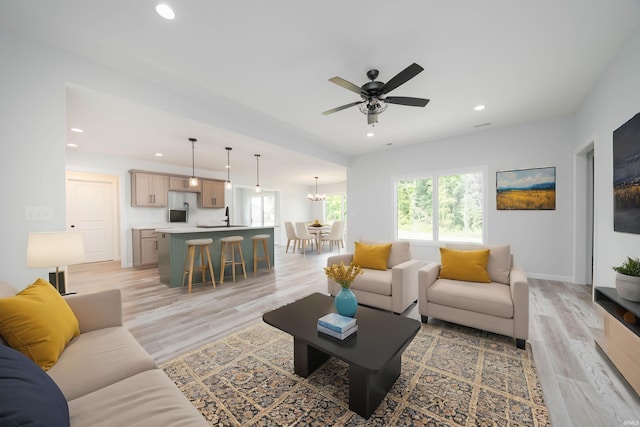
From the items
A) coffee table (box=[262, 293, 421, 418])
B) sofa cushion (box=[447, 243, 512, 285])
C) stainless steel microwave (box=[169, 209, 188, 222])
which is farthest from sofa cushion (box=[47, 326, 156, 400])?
stainless steel microwave (box=[169, 209, 188, 222])

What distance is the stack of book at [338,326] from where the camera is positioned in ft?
5.17

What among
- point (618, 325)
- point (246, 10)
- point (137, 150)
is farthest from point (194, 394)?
point (137, 150)

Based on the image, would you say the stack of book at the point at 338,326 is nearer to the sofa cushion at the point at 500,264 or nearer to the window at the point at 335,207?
the sofa cushion at the point at 500,264

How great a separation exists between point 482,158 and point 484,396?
428 cm

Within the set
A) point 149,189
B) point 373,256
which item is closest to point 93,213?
point 149,189

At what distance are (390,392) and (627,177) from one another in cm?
276

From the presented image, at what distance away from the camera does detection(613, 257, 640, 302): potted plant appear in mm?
1705

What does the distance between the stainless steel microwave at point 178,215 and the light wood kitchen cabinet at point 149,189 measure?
0.34m

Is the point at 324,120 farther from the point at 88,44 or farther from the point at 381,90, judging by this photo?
the point at 88,44

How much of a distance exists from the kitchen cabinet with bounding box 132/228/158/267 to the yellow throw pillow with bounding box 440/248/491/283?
5.72 m

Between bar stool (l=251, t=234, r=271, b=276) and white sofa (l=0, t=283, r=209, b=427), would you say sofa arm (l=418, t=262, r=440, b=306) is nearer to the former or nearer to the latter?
white sofa (l=0, t=283, r=209, b=427)

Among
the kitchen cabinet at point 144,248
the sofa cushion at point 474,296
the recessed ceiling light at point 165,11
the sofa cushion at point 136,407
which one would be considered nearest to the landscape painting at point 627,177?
the sofa cushion at point 474,296

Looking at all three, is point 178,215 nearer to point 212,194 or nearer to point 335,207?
point 212,194

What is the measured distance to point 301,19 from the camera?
196 centimetres
